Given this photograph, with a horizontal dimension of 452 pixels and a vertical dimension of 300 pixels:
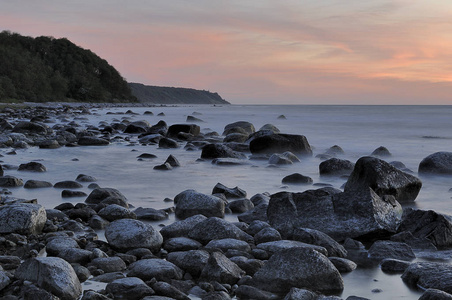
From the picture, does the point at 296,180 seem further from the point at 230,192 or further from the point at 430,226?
the point at 430,226

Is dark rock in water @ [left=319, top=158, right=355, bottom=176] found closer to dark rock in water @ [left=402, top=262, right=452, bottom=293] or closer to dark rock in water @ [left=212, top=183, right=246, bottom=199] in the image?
dark rock in water @ [left=212, top=183, right=246, bottom=199]

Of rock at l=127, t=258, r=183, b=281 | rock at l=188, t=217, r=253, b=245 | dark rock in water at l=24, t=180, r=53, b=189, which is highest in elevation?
rock at l=188, t=217, r=253, b=245

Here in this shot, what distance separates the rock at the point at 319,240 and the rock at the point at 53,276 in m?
2.19

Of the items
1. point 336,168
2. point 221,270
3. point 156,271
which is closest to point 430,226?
point 221,270

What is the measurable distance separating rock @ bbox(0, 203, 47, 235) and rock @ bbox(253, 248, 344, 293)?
7.68ft

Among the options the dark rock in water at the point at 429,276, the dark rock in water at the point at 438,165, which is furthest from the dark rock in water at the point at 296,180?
the dark rock in water at the point at 429,276

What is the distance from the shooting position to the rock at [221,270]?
3896 millimetres

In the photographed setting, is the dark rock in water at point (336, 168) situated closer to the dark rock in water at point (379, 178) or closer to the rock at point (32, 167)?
the dark rock in water at point (379, 178)

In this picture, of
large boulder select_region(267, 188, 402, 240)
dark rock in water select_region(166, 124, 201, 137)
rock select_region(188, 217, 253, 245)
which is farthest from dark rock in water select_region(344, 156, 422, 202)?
dark rock in water select_region(166, 124, 201, 137)

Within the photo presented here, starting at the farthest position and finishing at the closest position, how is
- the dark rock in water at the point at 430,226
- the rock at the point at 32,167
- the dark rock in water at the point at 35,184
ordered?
the rock at the point at 32,167 < the dark rock in water at the point at 35,184 < the dark rock in water at the point at 430,226

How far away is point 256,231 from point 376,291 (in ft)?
5.39

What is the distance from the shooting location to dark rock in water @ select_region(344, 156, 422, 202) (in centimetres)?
677

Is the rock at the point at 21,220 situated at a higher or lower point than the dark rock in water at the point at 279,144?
lower

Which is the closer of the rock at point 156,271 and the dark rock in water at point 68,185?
the rock at point 156,271
